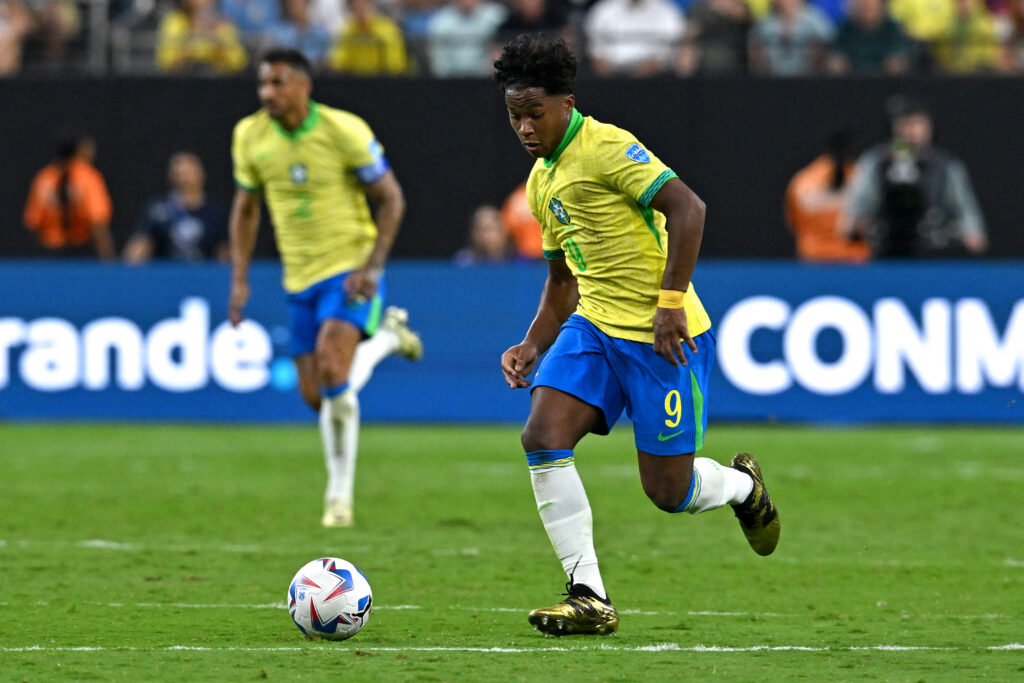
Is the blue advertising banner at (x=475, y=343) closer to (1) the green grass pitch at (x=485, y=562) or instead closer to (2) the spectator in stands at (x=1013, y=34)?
(1) the green grass pitch at (x=485, y=562)

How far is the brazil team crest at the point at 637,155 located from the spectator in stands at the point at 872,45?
12.3m

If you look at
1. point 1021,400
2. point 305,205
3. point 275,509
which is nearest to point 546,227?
point 305,205

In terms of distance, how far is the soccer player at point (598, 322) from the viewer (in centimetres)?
636

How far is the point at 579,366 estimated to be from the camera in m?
6.61

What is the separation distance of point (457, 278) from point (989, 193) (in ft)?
20.0

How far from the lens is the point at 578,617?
6.36m

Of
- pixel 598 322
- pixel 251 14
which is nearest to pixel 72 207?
pixel 251 14

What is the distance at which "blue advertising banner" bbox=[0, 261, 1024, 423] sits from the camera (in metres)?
15.4

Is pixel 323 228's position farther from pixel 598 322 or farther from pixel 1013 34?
pixel 1013 34

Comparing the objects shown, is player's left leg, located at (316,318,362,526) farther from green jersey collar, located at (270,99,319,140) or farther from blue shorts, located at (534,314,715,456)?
blue shorts, located at (534,314,715,456)

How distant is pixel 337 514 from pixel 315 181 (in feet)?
6.53

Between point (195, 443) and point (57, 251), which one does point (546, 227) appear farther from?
point (57, 251)

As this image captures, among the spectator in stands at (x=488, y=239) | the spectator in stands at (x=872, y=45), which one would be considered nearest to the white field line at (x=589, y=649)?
the spectator in stands at (x=488, y=239)

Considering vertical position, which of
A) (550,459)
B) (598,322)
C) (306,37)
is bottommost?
(550,459)
